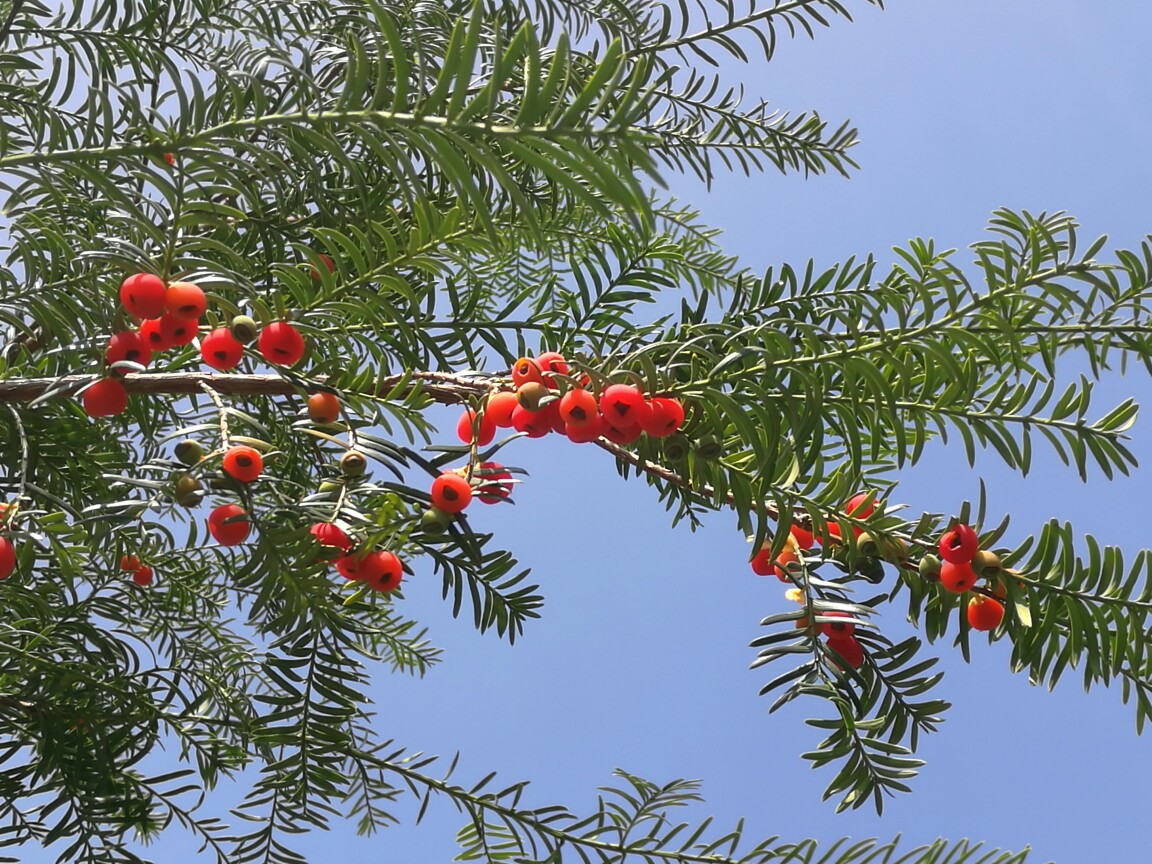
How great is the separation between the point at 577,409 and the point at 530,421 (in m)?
0.08

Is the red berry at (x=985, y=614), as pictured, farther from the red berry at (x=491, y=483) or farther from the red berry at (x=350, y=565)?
the red berry at (x=350, y=565)

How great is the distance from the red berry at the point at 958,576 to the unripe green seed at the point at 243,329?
1.01 meters

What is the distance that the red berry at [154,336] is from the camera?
3.88ft

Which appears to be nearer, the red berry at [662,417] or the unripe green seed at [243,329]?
the red berry at [662,417]

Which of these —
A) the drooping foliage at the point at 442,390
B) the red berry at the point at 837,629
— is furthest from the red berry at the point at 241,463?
the red berry at the point at 837,629

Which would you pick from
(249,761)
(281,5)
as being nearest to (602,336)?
(281,5)

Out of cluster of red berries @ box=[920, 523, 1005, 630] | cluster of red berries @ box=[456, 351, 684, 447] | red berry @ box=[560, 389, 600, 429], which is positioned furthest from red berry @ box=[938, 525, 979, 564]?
red berry @ box=[560, 389, 600, 429]

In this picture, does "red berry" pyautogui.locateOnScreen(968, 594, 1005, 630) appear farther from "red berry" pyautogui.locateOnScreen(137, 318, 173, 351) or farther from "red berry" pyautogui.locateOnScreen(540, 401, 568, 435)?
"red berry" pyautogui.locateOnScreen(137, 318, 173, 351)

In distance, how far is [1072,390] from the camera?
1207 mm

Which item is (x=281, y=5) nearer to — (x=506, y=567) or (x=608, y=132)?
(x=506, y=567)

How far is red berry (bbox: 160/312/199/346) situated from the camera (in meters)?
1.15

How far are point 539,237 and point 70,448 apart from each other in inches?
49.5

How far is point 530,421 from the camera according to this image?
3.67ft

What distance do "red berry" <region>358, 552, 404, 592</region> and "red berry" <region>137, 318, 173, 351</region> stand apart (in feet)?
1.33
